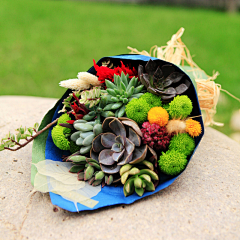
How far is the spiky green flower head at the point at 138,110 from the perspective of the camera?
1.21 m

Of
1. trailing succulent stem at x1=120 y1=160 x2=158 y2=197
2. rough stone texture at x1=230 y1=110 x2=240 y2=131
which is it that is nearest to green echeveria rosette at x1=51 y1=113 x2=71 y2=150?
trailing succulent stem at x1=120 y1=160 x2=158 y2=197

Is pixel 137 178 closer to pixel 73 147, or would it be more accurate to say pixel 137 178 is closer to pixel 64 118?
pixel 73 147

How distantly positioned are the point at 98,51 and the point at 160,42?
144 centimetres

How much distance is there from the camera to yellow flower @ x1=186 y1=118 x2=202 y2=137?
1.15 m

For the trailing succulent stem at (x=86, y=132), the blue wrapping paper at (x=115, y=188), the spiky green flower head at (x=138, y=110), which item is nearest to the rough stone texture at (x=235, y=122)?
the blue wrapping paper at (x=115, y=188)

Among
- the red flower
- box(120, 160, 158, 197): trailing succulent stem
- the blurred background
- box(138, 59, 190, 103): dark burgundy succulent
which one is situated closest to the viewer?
box(120, 160, 158, 197): trailing succulent stem

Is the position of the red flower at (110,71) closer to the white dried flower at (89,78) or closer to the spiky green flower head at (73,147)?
the white dried flower at (89,78)

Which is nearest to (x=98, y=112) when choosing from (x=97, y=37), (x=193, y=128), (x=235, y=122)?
(x=193, y=128)

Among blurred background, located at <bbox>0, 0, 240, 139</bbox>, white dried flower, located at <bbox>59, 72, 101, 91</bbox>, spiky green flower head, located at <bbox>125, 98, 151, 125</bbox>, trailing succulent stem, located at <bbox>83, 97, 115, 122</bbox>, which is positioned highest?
white dried flower, located at <bbox>59, 72, 101, 91</bbox>

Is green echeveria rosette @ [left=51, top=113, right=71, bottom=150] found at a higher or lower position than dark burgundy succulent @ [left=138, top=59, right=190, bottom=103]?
lower

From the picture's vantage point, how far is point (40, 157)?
135cm

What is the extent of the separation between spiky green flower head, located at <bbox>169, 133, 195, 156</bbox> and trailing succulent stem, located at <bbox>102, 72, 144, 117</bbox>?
0.29 meters

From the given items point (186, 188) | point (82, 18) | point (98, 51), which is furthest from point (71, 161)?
point (82, 18)

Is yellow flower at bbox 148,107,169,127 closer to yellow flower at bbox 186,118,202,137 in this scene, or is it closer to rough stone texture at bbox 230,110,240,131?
yellow flower at bbox 186,118,202,137
